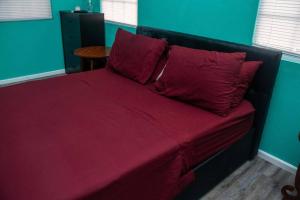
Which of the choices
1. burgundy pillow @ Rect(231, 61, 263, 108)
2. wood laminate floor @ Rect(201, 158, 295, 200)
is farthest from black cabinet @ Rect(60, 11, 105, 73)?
wood laminate floor @ Rect(201, 158, 295, 200)

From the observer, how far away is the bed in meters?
1.09

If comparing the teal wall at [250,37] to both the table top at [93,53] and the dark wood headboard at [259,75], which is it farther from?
the table top at [93,53]

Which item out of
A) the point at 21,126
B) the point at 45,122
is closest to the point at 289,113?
the point at 45,122

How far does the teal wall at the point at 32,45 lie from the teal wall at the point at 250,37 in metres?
2.04

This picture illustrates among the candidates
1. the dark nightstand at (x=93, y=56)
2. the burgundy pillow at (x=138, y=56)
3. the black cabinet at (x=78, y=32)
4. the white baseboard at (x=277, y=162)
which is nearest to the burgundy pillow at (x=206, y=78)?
the burgundy pillow at (x=138, y=56)

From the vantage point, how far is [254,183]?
187 cm

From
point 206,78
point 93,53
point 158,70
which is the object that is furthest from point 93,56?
point 206,78

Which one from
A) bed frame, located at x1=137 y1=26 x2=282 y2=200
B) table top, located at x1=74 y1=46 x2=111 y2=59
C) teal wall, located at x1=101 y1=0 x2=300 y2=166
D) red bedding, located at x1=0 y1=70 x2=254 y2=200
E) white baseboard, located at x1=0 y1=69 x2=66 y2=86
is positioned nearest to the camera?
red bedding, located at x1=0 y1=70 x2=254 y2=200

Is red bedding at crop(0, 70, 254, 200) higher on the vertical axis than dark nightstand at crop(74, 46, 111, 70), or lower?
lower

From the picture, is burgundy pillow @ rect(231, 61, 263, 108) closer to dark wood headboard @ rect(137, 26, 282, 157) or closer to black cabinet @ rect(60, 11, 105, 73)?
dark wood headboard @ rect(137, 26, 282, 157)

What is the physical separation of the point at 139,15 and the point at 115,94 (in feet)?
4.94

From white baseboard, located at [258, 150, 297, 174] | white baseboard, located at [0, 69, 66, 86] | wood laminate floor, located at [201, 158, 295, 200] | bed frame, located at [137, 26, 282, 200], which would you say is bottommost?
wood laminate floor, located at [201, 158, 295, 200]

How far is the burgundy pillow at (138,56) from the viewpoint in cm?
219

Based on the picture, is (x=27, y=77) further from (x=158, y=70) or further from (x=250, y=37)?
(x=250, y=37)
